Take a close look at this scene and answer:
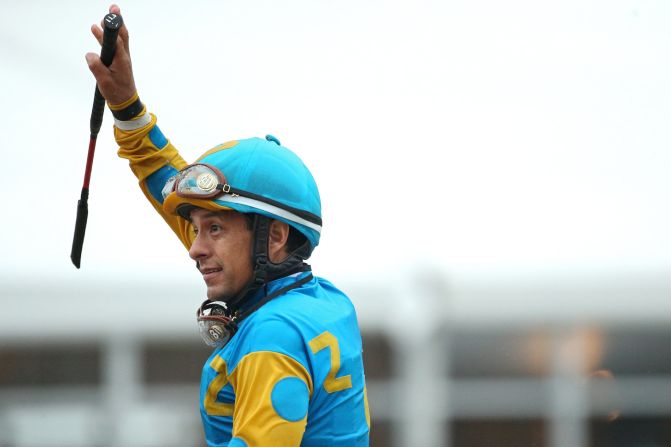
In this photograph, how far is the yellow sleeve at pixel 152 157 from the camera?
3.01 meters

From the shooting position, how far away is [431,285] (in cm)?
676

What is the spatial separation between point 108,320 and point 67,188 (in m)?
0.84

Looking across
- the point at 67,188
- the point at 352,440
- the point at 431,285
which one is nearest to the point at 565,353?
the point at 431,285

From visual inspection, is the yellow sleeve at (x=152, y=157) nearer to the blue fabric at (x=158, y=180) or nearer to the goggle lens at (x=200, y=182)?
the blue fabric at (x=158, y=180)

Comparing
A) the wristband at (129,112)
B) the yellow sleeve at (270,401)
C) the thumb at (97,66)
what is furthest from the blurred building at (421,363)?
the yellow sleeve at (270,401)

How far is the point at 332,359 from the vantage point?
2.45m

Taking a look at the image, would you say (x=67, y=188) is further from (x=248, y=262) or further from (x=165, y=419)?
(x=248, y=262)

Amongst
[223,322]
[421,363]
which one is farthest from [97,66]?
[421,363]

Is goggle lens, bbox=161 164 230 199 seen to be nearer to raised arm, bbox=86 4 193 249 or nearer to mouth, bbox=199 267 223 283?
mouth, bbox=199 267 223 283

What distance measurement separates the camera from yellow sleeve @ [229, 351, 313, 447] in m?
2.26

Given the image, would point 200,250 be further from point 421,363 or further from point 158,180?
point 421,363

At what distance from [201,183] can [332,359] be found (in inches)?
18.7

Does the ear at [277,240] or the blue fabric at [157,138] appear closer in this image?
the ear at [277,240]

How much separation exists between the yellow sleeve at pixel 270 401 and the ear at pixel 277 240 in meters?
0.34
